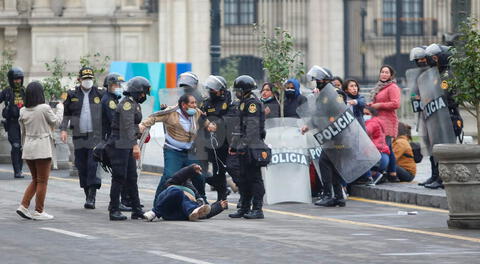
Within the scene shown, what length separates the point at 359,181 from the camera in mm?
21344

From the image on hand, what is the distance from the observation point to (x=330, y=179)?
19812 mm

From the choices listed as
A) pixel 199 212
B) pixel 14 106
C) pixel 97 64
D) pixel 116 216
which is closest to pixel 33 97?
pixel 116 216

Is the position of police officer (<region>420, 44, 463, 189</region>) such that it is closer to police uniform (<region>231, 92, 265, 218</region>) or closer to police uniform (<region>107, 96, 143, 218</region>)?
police uniform (<region>231, 92, 265, 218</region>)

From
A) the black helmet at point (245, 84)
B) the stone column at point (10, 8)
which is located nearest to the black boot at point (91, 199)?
the black helmet at point (245, 84)

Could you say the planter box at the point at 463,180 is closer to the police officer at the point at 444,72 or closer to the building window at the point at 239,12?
the police officer at the point at 444,72

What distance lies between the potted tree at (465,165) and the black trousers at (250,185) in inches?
93.7

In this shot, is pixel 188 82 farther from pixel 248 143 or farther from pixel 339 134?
pixel 339 134

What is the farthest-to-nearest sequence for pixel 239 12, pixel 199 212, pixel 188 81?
Result: pixel 239 12 → pixel 188 81 → pixel 199 212

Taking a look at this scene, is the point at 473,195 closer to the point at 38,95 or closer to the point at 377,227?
the point at 377,227

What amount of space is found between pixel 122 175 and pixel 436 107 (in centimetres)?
470

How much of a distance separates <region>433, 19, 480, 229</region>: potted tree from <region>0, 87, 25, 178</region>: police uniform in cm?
960

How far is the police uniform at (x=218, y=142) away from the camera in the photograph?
63.1 feet

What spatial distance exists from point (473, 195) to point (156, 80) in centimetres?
1949

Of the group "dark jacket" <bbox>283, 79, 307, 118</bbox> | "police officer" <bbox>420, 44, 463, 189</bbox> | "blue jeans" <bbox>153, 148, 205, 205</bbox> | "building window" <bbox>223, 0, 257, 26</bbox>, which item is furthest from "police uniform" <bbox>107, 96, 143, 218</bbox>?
"building window" <bbox>223, 0, 257, 26</bbox>
